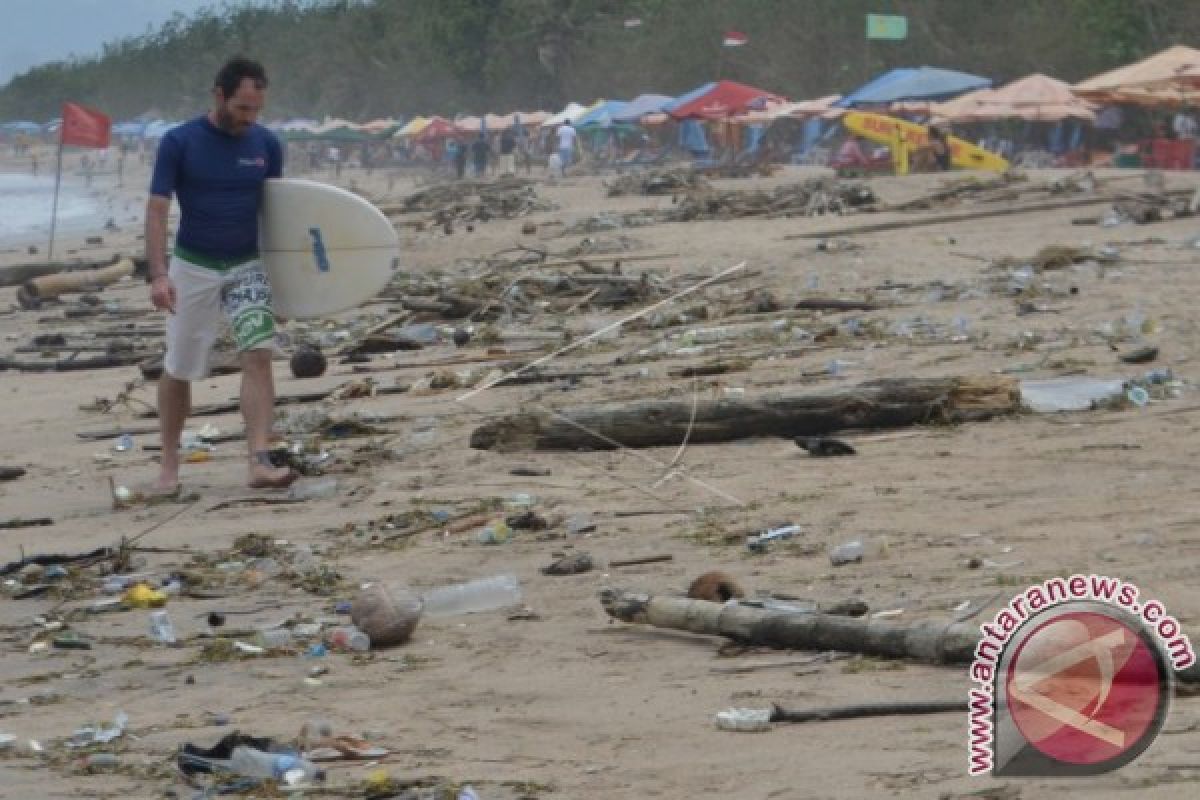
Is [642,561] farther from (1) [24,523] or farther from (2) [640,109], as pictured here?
(2) [640,109]

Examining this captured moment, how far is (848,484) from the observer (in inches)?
277

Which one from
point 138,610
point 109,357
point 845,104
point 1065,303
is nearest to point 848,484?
point 138,610

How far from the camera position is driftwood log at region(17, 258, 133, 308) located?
20.5 meters

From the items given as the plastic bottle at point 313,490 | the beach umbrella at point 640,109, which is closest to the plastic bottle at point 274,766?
the plastic bottle at point 313,490

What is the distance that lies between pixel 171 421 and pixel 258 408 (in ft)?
1.25

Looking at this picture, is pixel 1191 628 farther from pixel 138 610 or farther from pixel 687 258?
pixel 687 258

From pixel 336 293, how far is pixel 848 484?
2.72m

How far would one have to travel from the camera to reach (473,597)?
586cm

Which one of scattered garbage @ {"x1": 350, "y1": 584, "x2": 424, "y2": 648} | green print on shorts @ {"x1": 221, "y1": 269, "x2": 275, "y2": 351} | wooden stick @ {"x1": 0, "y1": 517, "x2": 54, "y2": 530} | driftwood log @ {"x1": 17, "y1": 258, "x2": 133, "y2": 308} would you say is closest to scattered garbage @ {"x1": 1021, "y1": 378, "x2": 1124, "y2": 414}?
green print on shorts @ {"x1": 221, "y1": 269, "x2": 275, "y2": 351}

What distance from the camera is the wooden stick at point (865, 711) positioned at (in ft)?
13.3

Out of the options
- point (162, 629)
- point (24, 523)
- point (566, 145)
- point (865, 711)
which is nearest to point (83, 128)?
point (24, 523)

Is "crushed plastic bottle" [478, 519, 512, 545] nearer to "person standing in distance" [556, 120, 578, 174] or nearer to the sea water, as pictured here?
the sea water

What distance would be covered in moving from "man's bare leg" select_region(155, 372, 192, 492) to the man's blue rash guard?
57 cm

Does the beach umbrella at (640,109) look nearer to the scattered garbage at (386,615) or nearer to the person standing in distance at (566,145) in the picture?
the person standing in distance at (566,145)
